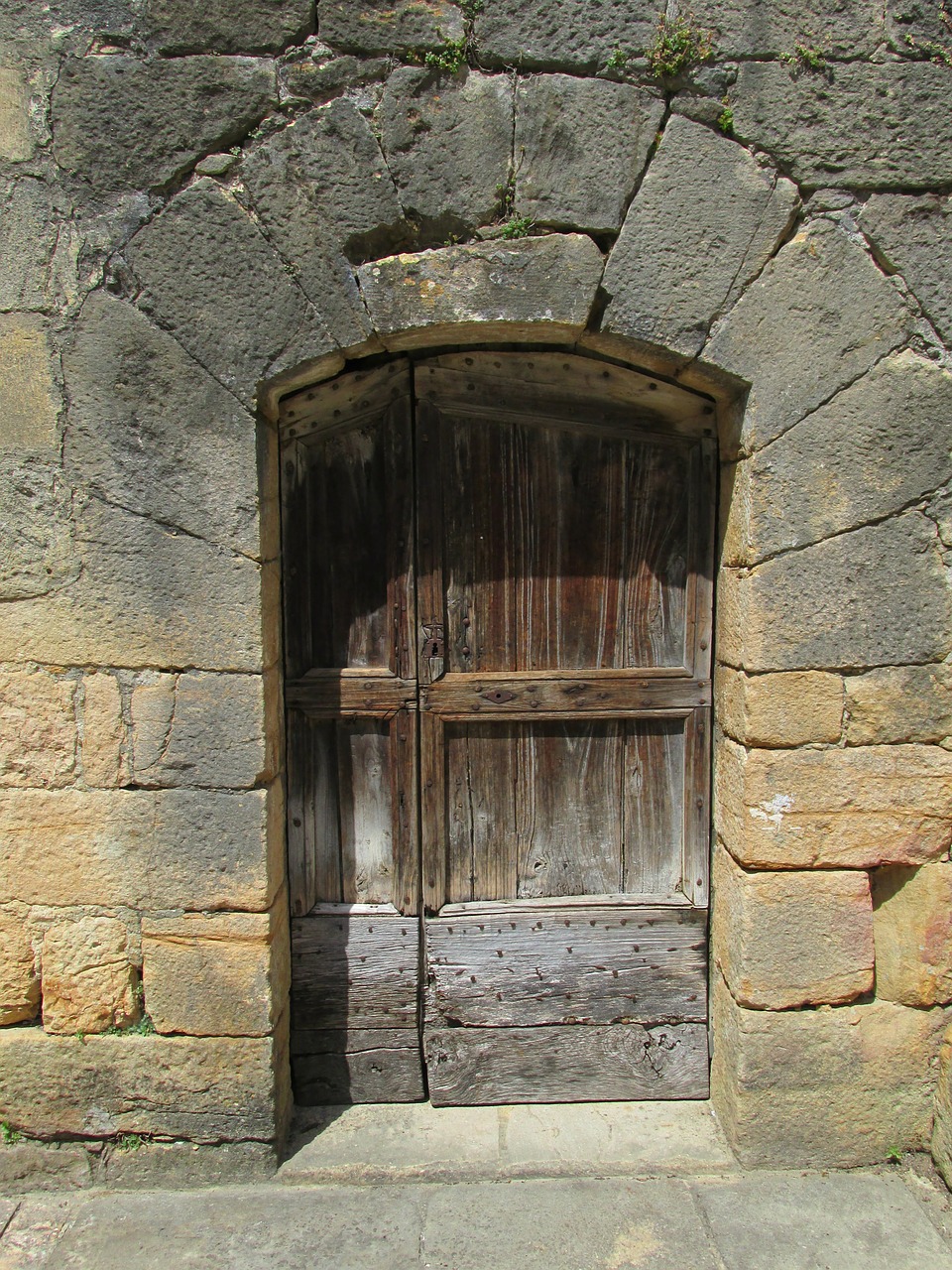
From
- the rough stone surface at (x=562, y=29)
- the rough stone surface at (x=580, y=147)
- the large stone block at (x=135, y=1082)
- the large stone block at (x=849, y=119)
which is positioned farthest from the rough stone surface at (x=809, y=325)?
the large stone block at (x=135, y=1082)

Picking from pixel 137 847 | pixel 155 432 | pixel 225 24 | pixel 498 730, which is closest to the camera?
pixel 225 24

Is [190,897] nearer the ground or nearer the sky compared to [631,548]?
nearer the ground

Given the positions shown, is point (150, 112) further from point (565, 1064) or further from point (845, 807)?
point (565, 1064)

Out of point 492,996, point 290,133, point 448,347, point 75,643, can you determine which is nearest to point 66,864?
point 75,643

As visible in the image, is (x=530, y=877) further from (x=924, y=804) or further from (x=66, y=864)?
(x=66, y=864)

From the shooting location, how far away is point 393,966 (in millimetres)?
2594

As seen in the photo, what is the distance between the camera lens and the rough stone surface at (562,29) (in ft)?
6.83

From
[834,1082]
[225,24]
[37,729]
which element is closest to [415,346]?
[225,24]

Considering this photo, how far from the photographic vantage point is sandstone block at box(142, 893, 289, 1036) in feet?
7.57

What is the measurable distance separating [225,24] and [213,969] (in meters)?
2.50

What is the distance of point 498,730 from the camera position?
2.58 m

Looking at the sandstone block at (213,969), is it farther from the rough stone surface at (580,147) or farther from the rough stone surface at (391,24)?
the rough stone surface at (391,24)

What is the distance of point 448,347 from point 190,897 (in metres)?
1.76

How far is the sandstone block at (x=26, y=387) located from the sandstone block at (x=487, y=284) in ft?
2.88
